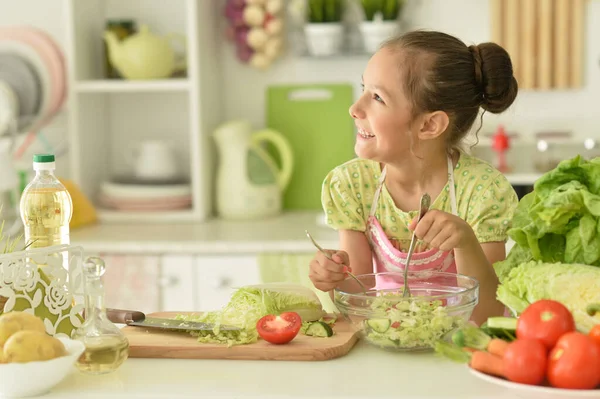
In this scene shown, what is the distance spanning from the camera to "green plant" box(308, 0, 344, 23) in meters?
3.03

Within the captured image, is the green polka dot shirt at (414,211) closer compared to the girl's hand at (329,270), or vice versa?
the girl's hand at (329,270)

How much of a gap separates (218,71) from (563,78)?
46.0 inches

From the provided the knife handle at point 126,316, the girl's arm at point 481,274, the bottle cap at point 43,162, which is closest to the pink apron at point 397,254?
the girl's arm at point 481,274

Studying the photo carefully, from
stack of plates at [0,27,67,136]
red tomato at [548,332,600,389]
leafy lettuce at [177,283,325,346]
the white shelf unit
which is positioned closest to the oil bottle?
leafy lettuce at [177,283,325,346]

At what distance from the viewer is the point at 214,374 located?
1.21m

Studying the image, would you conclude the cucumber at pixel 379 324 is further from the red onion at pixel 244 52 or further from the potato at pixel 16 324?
the red onion at pixel 244 52

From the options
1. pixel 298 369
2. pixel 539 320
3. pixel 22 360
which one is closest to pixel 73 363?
pixel 22 360

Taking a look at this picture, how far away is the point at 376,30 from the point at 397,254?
1.40m

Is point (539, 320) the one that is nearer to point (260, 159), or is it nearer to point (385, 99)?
point (385, 99)

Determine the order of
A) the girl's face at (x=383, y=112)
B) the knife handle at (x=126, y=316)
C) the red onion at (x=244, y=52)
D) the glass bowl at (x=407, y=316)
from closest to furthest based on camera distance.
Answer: the glass bowl at (x=407, y=316) → the knife handle at (x=126, y=316) → the girl's face at (x=383, y=112) → the red onion at (x=244, y=52)

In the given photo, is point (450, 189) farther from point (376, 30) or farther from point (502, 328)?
point (376, 30)

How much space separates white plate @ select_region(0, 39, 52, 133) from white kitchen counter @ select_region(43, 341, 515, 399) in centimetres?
210

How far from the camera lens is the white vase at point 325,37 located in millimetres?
3018

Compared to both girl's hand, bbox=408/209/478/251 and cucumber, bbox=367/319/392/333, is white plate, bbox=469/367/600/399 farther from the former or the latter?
girl's hand, bbox=408/209/478/251
